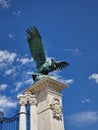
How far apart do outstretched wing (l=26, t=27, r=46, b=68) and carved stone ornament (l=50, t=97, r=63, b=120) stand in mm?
2902

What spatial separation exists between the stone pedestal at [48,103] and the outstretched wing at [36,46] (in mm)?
1792

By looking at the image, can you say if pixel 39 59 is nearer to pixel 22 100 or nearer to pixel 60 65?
pixel 60 65

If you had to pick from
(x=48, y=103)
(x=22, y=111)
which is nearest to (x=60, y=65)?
(x=48, y=103)

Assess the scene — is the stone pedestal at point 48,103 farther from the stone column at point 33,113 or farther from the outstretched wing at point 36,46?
the outstretched wing at point 36,46

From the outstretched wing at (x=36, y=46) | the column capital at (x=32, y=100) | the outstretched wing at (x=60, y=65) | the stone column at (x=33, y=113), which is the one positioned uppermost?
the outstretched wing at (x=36, y=46)

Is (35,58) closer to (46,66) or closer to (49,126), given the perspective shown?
(46,66)

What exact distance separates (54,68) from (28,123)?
3949 mm

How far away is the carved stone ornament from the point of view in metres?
18.0

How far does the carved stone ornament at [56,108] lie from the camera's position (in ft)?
59.1

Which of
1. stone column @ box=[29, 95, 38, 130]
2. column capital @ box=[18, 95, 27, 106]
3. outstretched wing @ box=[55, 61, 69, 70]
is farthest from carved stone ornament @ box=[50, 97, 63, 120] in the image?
outstretched wing @ box=[55, 61, 69, 70]

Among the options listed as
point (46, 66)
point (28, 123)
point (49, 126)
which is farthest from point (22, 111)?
point (46, 66)

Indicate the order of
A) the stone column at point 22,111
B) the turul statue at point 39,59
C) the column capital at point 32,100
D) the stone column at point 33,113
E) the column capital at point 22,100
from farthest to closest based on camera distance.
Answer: the turul statue at point 39,59, the column capital at point 32,100, the column capital at point 22,100, the stone column at point 33,113, the stone column at point 22,111

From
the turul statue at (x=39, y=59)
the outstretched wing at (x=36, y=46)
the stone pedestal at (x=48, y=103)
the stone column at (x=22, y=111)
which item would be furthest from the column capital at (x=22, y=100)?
the outstretched wing at (x=36, y=46)

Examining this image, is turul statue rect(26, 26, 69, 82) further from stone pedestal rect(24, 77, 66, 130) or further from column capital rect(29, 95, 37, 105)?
column capital rect(29, 95, 37, 105)
